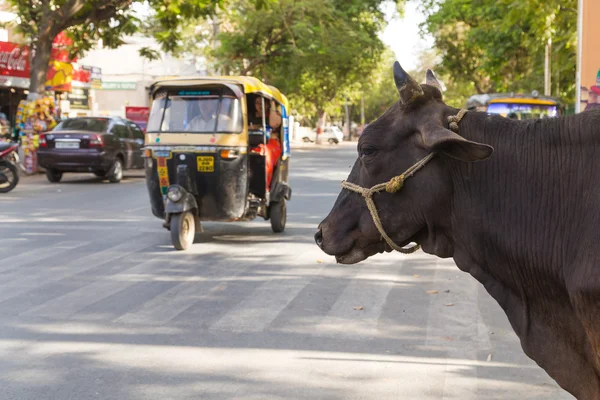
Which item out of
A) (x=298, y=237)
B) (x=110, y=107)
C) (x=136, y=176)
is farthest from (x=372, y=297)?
(x=110, y=107)

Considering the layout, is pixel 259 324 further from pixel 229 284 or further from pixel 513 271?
pixel 513 271

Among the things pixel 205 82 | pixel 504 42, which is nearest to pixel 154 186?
pixel 205 82

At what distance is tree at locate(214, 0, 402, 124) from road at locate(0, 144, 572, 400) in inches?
976

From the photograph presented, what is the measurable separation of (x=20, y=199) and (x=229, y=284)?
9.50 meters

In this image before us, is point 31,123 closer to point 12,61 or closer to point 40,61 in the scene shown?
point 40,61

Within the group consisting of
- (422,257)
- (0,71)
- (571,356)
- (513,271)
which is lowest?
(422,257)

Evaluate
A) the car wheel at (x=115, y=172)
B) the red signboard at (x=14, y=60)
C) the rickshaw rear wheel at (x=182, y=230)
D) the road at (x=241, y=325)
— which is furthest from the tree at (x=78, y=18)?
the road at (x=241, y=325)

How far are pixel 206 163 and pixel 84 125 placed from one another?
11.6 m

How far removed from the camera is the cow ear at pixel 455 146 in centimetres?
264

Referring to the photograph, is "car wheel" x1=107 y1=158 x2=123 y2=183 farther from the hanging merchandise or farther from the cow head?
the cow head

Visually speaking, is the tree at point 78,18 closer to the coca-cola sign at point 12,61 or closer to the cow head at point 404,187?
the coca-cola sign at point 12,61

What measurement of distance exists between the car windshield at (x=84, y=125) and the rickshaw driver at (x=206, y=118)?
10931 mm

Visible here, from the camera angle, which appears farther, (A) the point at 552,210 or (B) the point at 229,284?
(B) the point at 229,284

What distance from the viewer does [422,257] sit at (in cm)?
1012
